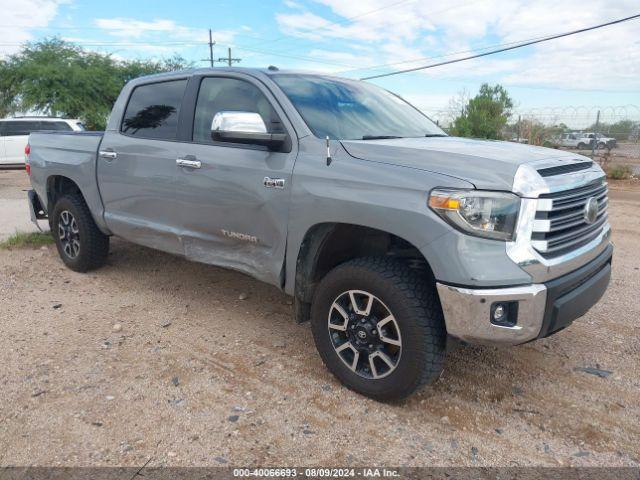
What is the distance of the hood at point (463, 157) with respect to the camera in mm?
2607

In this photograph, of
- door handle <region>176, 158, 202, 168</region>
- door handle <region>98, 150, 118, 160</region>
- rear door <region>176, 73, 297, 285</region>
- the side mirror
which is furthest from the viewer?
door handle <region>98, 150, 118, 160</region>

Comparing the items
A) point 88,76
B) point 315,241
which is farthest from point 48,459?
point 88,76

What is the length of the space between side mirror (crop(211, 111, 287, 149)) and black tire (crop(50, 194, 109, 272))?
247 cm

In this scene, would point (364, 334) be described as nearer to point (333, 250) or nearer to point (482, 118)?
point (333, 250)

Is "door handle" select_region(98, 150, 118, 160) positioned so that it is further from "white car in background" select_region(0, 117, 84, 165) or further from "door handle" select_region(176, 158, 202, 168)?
"white car in background" select_region(0, 117, 84, 165)

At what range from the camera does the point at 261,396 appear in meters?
3.11

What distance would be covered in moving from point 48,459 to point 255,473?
3.31 ft

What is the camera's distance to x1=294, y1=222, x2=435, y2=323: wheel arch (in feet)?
10.1

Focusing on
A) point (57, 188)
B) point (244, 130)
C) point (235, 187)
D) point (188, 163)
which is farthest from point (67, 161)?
point (244, 130)

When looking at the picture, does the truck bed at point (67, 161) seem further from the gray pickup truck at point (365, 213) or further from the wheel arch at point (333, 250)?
the wheel arch at point (333, 250)

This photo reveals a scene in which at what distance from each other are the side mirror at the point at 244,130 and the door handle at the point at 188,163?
54cm

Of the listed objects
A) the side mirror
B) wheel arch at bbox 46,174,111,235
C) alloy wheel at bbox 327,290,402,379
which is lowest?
alloy wheel at bbox 327,290,402,379

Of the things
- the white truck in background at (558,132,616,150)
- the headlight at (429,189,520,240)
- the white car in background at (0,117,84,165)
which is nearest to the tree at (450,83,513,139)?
the white truck in background at (558,132,616,150)

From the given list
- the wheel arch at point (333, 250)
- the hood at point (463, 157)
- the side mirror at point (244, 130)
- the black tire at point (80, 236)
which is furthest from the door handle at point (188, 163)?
the black tire at point (80, 236)
